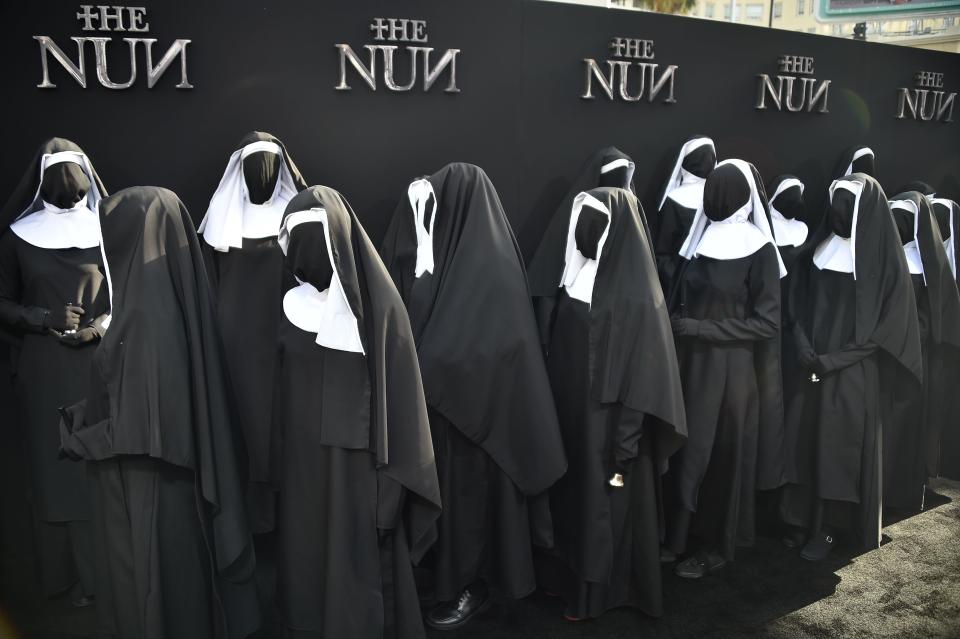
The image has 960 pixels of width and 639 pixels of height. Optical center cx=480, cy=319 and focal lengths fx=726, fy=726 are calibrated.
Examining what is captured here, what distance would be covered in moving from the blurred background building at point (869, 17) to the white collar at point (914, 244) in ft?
6.32

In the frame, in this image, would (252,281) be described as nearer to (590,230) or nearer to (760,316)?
(590,230)

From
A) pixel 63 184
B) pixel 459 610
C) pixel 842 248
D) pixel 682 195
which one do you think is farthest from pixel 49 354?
pixel 842 248

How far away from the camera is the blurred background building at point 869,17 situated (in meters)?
8.44

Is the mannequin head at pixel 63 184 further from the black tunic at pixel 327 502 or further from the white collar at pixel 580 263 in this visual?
the white collar at pixel 580 263

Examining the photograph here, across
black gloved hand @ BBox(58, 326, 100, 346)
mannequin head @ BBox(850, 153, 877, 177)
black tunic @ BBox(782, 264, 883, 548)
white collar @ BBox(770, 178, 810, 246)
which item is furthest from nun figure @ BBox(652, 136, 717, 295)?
black gloved hand @ BBox(58, 326, 100, 346)

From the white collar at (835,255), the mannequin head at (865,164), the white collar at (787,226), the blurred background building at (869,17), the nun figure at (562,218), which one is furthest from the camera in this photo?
the blurred background building at (869,17)

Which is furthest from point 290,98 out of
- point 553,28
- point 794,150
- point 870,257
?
point 794,150

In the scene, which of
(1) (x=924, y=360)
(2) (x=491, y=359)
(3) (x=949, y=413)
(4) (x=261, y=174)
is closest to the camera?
(2) (x=491, y=359)

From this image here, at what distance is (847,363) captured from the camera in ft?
13.2

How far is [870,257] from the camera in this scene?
4.04 metres

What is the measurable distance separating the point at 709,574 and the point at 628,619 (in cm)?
69

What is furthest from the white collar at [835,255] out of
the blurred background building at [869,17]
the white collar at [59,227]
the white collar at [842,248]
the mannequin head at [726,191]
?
the white collar at [59,227]

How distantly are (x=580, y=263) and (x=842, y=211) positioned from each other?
1706mm

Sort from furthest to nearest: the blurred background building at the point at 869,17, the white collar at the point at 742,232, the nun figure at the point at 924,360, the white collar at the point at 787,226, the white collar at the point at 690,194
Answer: the blurred background building at the point at 869,17
the white collar at the point at 787,226
the white collar at the point at 690,194
the nun figure at the point at 924,360
the white collar at the point at 742,232
